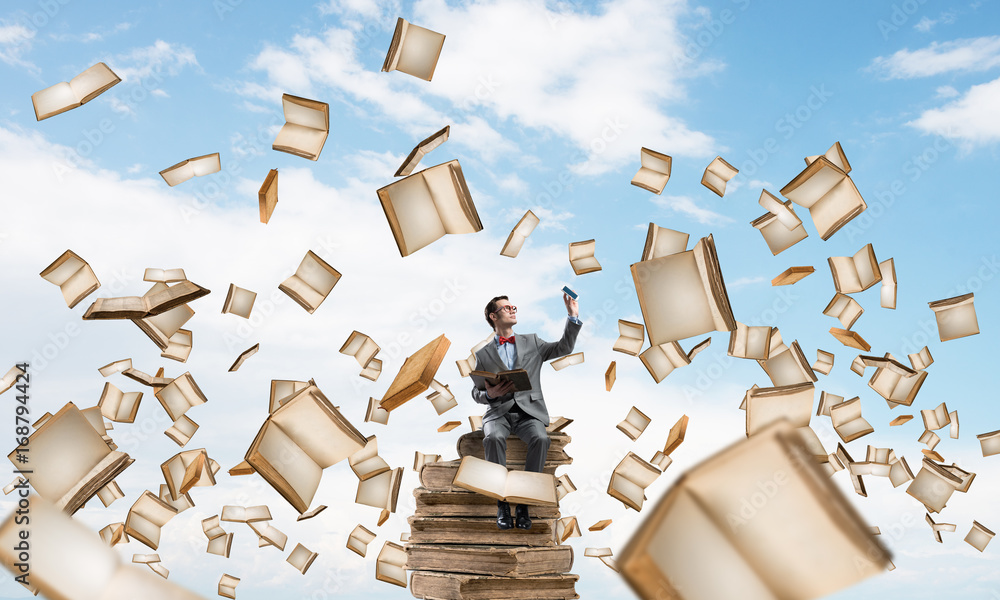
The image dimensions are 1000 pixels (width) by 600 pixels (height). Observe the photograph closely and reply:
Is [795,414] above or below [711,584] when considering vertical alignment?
above

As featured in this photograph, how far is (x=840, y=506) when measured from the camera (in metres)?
1.34

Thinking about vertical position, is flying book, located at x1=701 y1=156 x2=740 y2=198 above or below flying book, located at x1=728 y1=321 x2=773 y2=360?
above

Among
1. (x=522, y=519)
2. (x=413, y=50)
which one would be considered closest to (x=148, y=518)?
(x=522, y=519)

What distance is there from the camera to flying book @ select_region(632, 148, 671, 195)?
158 inches

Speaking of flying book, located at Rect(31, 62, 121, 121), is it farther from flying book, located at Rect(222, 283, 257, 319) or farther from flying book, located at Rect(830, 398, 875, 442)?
flying book, located at Rect(830, 398, 875, 442)

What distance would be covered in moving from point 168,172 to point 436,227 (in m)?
1.80

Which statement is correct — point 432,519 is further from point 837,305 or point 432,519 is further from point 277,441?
point 837,305

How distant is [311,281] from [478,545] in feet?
6.76

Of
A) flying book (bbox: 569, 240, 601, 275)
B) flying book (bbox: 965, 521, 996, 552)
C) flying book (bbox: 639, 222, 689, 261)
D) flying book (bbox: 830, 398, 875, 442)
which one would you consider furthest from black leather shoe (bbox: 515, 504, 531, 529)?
flying book (bbox: 965, 521, 996, 552)

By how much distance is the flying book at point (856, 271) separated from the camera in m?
3.94

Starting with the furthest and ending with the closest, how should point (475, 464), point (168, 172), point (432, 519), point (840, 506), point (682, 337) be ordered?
point (432, 519) < point (168, 172) < point (475, 464) < point (682, 337) < point (840, 506)

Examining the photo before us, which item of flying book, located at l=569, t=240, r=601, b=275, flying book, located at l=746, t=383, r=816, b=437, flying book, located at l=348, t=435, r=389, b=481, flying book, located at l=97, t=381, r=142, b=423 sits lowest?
flying book, located at l=746, t=383, r=816, b=437

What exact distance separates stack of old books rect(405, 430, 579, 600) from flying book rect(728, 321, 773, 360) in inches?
56.2

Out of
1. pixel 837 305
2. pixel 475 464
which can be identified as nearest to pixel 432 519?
pixel 475 464
